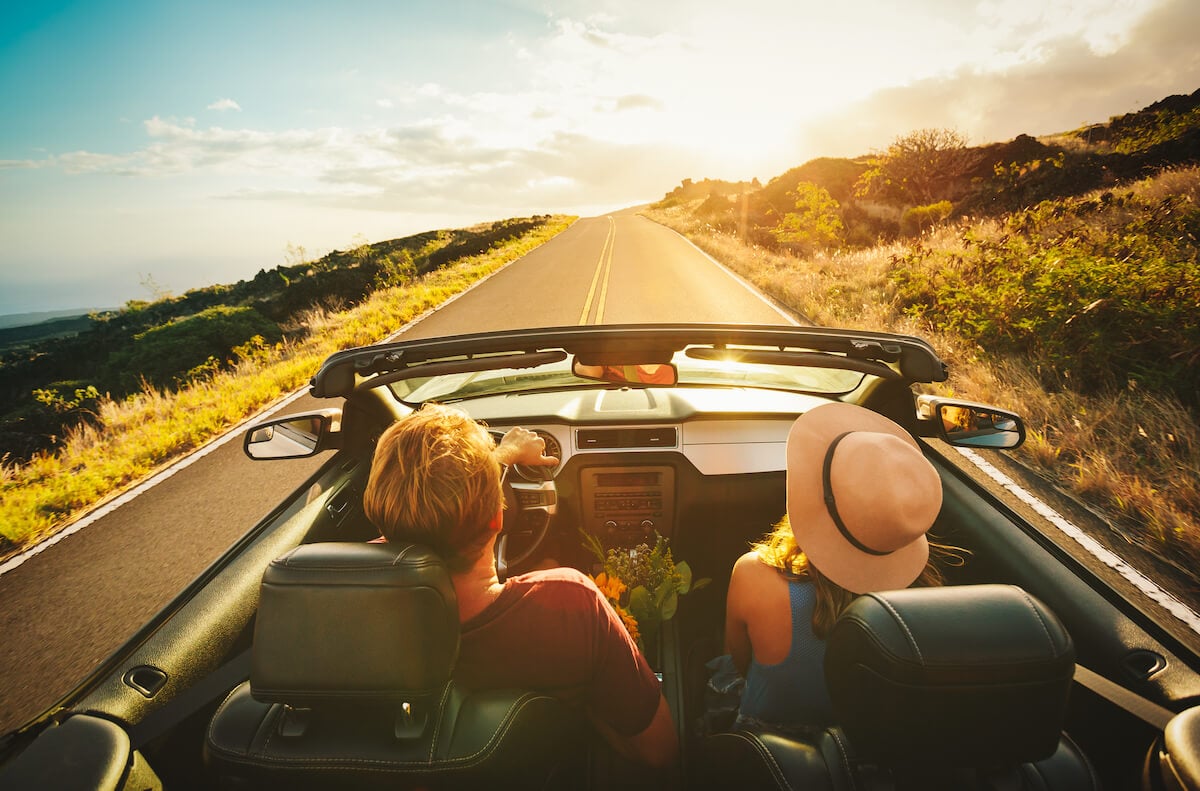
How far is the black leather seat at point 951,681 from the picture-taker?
106 centimetres

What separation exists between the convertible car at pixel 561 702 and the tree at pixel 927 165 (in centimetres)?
3001

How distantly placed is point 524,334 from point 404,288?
17136 millimetres

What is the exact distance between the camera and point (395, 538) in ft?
5.02

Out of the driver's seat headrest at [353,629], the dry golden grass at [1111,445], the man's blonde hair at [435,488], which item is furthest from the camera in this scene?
the dry golden grass at [1111,445]

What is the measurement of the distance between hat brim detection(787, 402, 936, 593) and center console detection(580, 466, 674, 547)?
153 cm

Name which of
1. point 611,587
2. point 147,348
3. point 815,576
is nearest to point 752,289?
point 611,587

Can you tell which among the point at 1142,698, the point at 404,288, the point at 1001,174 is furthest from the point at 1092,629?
the point at 1001,174

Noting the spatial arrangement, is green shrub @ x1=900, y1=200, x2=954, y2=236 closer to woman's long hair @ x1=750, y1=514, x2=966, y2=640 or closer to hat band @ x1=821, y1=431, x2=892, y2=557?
woman's long hair @ x1=750, y1=514, x2=966, y2=640

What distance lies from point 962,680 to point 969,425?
1777 mm

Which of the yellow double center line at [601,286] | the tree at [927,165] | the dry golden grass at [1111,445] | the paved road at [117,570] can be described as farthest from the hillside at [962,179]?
the paved road at [117,570]

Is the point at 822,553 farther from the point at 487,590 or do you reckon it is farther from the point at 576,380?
the point at 576,380

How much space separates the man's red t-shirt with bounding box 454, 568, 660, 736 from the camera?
1.59 meters

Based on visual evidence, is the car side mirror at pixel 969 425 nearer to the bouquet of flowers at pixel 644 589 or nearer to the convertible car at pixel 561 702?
the convertible car at pixel 561 702

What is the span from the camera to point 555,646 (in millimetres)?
1617
